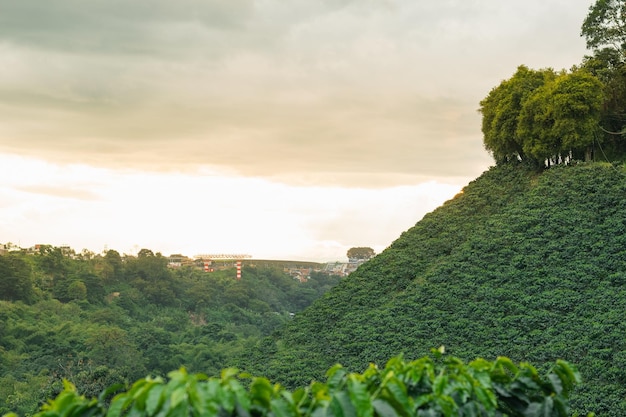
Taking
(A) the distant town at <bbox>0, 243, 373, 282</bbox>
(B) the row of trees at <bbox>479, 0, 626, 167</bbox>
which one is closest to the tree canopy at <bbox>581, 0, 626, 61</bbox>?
(B) the row of trees at <bbox>479, 0, 626, 167</bbox>

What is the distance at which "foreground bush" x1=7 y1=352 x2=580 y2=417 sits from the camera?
7.34 ft

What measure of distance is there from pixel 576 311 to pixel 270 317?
36300mm

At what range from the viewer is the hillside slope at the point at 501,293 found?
11320 mm

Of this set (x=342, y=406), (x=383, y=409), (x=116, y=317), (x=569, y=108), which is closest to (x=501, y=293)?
(x=569, y=108)

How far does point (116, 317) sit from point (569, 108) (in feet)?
92.9

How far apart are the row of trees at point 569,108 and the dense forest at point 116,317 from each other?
9744mm

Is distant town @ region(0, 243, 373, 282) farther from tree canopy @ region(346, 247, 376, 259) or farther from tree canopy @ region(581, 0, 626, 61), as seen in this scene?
tree canopy @ region(581, 0, 626, 61)

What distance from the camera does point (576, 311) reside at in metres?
11.9

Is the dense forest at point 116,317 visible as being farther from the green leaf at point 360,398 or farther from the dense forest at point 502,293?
the green leaf at point 360,398

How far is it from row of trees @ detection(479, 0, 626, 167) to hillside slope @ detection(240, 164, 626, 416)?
852 millimetres

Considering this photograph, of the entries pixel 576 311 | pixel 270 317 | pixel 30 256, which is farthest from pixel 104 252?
pixel 576 311

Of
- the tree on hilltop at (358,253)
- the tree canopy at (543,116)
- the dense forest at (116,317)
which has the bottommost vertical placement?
the dense forest at (116,317)

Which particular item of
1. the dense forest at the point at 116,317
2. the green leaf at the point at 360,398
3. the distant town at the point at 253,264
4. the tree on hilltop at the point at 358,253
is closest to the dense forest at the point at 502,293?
the green leaf at the point at 360,398

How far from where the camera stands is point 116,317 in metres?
37.8
